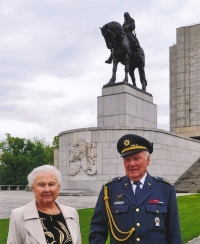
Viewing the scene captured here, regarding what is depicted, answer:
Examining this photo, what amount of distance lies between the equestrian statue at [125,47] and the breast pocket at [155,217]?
17.5 meters

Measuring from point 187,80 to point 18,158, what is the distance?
22.5 meters

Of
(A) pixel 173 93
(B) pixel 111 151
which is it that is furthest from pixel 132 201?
(A) pixel 173 93

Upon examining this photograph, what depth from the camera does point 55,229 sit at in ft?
10.7

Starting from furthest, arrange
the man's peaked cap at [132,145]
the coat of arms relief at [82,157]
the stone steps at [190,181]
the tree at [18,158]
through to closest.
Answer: the tree at [18,158] < the stone steps at [190,181] < the coat of arms relief at [82,157] < the man's peaked cap at [132,145]

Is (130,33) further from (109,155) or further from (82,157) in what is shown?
(82,157)

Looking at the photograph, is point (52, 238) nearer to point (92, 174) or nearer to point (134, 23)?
point (92, 174)

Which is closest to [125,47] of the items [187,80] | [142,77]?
[142,77]

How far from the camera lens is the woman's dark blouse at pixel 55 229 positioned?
10.6ft

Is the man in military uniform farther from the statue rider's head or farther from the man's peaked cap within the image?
the statue rider's head

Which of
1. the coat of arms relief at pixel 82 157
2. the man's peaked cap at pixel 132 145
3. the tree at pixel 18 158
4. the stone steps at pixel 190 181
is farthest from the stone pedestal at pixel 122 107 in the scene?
the tree at pixel 18 158

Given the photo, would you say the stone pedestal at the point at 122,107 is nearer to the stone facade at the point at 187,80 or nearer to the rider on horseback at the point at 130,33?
the rider on horseback at the point at 130,33

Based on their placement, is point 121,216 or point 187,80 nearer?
point 121,216

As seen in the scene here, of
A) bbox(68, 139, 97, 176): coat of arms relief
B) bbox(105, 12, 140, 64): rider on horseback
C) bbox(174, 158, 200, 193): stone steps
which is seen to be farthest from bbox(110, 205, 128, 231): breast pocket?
bbox(105, 12, 140, 64): rider on horseback

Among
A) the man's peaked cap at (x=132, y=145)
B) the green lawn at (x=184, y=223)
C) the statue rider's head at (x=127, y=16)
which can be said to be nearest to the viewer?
the man's peaked cap at (x=132, y=145)
